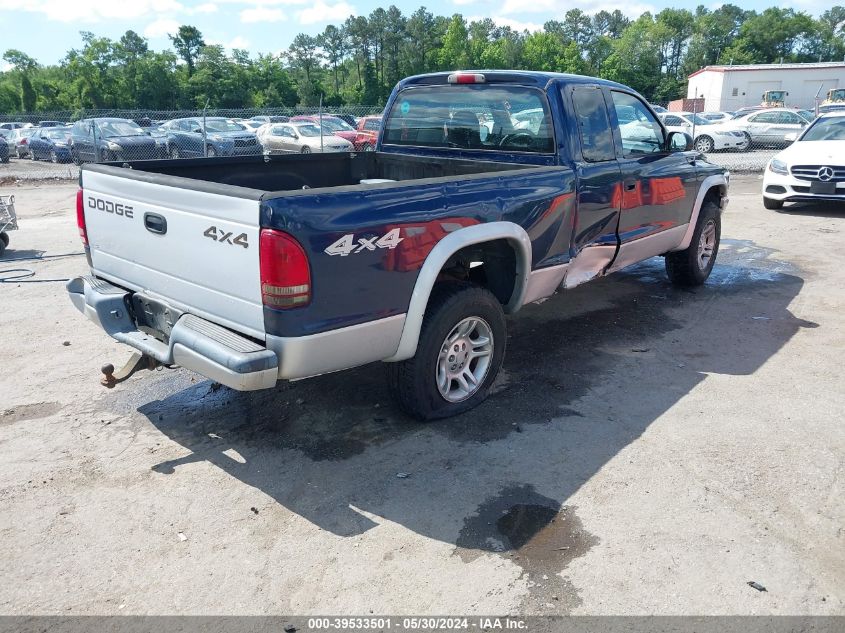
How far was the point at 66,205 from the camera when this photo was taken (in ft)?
44.8

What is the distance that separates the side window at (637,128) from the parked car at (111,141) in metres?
16.6

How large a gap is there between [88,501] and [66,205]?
11.9 m

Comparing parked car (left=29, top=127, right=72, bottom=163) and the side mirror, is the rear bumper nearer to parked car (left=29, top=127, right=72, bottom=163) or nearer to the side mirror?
the side mirror

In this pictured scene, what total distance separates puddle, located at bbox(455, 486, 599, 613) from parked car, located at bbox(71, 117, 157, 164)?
1849 centimetres

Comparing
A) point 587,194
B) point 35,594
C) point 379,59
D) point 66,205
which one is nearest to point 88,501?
point 35,594

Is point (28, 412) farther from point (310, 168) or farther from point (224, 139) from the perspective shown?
point (224, 139)

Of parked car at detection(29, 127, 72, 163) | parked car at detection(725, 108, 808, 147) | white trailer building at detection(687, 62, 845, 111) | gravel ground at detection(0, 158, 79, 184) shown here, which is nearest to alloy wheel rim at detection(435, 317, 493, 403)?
gravel ground at detection(0, 158, 79, 184)

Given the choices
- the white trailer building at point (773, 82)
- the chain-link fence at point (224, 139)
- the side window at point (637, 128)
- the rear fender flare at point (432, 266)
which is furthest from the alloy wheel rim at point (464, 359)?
the white trailer building at point (773, 82)

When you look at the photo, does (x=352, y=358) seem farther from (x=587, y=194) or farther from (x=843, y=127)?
(x=843, y=127)

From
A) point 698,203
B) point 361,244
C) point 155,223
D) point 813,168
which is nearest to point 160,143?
point 813,168

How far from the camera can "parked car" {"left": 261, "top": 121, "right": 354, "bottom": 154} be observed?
21.6 meters

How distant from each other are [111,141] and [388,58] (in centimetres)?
9501

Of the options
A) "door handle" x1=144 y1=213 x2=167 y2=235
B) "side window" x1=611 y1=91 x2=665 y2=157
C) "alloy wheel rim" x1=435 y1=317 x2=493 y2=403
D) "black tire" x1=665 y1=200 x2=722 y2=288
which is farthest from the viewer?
"black tire" x1=665 y1=200 x2=722 y2=288

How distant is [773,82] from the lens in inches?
2367
